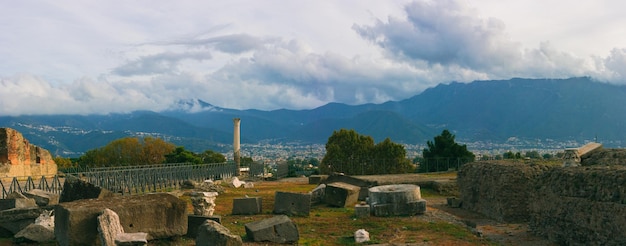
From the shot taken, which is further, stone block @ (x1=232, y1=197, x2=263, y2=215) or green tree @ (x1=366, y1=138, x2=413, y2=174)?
green tree @ (x1=366, y1=138, x2=413, y2=174)

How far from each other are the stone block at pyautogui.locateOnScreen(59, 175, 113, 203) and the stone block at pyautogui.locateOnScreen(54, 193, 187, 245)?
2439 millimetres

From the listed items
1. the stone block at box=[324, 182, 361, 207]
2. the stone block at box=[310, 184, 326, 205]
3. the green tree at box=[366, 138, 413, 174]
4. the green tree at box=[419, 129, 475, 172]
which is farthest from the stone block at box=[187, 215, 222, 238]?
the green tree at box=[366, 138, 413, 174]

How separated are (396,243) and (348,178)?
52.3ft

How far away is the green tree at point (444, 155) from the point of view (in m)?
60.2

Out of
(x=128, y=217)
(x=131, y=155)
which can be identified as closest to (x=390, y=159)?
(x=131, y=155)

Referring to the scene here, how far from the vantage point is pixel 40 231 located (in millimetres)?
13773

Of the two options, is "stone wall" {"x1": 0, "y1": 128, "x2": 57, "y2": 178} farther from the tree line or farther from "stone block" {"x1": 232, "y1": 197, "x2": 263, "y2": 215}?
"stone block" {"x1": 232, "y1": 197, "x2": 263, "y2": 215}

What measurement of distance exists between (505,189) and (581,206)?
6.41 meters

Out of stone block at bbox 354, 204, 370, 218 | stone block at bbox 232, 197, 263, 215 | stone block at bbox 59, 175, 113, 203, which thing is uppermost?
stone block at bbox 59, 175, 113, 203

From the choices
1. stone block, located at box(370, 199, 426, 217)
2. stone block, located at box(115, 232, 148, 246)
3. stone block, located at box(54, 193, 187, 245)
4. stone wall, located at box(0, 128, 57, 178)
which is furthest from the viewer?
stone wall, located at box(0, 128, 57, 178)

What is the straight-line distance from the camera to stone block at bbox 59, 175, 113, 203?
15938 mm

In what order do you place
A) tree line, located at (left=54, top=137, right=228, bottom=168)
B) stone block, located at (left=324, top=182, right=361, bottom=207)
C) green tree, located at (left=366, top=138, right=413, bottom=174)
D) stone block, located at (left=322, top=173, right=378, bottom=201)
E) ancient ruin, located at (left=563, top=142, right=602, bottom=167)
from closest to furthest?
ancient ruin, located at (left=563, top=142, right=602, bottom=167) < stone block, located at (left=324, top=182, right=361, bottom=207) < stone block, located at (left=322, top=173, right=378, bottom=201) < green tree, located at (left=366, top=138, right=413, bottom=174) < tree line, located at (left=54, top=137, right=228, bottom=168)

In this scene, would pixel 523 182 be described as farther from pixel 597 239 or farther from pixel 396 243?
pixel 396 243

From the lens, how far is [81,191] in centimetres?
1631
